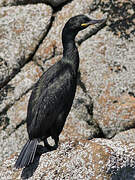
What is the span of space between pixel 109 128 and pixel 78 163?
2366mm

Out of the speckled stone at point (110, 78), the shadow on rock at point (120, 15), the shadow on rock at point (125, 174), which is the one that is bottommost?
the speckled stone at point (110, 78)

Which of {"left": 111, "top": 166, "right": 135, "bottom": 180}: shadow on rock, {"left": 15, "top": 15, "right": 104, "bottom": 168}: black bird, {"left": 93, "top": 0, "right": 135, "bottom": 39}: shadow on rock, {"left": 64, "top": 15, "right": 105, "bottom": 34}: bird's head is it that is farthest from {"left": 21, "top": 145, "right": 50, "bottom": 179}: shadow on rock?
{"left": 93, "top": 0, "right": 135, "bottom": 39}: shadow on rock

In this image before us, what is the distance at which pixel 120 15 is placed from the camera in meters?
7.79

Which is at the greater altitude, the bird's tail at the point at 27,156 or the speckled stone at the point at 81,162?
the bird's tail at the point at 27,156

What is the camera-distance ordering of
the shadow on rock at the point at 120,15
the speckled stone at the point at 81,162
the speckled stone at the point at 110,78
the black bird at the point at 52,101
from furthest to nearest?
the shadow on rock at the point at 120,15, the speckled stone at the point at 110,78, the black bird at the point at 52,101, the speckled stone at the point at 81,162

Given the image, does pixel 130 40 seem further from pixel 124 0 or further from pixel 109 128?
pixel 109 128

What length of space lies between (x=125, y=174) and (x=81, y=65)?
303cm

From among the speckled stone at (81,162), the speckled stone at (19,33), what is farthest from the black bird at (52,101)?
the speckled stone at (19,33)

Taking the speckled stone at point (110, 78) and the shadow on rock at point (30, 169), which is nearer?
the shadow on rock at point (30, 169)

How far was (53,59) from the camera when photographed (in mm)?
7641

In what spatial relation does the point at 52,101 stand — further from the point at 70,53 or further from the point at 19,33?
the point at 19,33

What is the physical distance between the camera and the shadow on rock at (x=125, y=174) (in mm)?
4730

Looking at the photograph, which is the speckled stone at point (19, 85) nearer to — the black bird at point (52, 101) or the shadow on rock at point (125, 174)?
the black bird at point (52, 101)

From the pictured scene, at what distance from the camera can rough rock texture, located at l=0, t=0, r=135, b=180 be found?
7.16 metres
